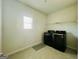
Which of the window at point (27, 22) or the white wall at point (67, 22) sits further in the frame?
the window at point (27, 22)

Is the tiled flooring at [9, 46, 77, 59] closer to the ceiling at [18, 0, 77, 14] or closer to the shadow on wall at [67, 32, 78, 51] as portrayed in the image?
the shadow on wall at [67, 32, 78, 51]

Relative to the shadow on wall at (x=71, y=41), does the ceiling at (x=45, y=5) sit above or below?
above

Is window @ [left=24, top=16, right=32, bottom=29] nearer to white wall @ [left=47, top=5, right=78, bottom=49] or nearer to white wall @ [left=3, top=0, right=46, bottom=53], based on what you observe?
white wall @ [left=3, top=0, right=46, bottom=53]

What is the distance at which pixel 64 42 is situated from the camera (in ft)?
4.81

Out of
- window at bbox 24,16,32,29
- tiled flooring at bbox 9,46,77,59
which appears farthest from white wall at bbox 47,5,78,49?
window at bbox 24,16,32,29

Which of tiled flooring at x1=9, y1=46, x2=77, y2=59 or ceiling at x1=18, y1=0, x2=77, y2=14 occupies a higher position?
ceiling at x1=18, y1=0, x2=77, y2=14

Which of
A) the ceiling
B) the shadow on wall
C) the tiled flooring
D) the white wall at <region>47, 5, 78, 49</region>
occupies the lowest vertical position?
the tiled flooring

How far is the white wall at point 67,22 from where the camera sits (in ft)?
4.71

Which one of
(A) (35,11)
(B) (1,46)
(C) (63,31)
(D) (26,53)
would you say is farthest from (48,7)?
(B) (1,46)

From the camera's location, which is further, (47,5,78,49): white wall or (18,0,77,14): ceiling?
(18,0,77,14): ceiling

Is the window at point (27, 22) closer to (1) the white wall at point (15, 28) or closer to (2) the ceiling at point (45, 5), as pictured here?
(1) the white wall at point (15, 28)

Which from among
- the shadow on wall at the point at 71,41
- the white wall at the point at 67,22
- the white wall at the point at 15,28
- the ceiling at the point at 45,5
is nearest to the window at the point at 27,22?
the white wall at the point at 15,28

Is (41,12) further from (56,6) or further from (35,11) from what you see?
(56,6)

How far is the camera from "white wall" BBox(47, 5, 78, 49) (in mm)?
1437
